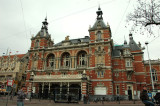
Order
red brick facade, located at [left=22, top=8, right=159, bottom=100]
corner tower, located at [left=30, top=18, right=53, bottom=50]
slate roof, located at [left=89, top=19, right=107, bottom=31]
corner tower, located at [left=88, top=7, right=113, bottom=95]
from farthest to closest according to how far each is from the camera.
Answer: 1. corner tower, located at [left=30, top=18, right=53, bottom=50]
2. slate roof, located at [left=89, top=19, right=107, bottom=31]
3. red brick facade, located at [left=22, top=8, right=159, bottom=100]
4. corner tower, located at [left=88, top=7, right=113, bottom=95]

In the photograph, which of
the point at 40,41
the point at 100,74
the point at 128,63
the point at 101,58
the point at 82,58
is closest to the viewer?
the point at 100,74

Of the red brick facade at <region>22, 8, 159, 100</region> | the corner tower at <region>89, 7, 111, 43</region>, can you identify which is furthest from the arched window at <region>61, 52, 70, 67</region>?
the corner tower at <region>89, 7, 111, 43</region>

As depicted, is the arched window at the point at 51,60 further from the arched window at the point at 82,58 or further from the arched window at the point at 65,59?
the arched window at the point at 82,58

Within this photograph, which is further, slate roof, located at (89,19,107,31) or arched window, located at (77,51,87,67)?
arched window, located at (77,51,87,67)

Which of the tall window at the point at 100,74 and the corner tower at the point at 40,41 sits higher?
the corner tower at the point at 40,41

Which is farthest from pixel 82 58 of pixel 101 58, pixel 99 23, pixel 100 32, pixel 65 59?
pixel 99 23

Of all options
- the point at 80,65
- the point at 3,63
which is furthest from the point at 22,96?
the point at 3,63

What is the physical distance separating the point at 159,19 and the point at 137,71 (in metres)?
28.2

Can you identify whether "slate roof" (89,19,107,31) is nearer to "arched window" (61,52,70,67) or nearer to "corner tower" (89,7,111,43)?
"corner tower" (89,7,111,43)

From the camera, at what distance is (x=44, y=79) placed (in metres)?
31.3

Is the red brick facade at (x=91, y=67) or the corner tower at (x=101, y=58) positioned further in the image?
the red brick facade at (x=91, y=67)

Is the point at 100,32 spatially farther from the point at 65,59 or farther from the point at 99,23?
the point at 65,59

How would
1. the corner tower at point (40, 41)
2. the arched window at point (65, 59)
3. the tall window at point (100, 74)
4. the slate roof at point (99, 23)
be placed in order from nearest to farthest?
the tall window at point (100, 74) → the slate roof at point (99, 23) → the arched window at point (65, 59) → the corner tower at point (40, 41)

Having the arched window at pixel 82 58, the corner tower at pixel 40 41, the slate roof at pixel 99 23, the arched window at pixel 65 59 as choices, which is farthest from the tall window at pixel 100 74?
the corner tower at pixel 40 41
